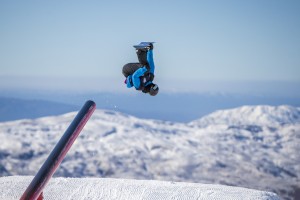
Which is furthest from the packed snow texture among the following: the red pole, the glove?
the glove

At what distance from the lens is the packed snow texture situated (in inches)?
495

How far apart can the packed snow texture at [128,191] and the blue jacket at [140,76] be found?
25.6ft

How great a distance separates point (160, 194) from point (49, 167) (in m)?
7.94

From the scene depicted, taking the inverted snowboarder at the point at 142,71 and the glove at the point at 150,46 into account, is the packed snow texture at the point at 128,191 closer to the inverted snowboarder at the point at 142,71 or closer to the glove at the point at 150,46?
the inverted snowboarder at the point at 142,71

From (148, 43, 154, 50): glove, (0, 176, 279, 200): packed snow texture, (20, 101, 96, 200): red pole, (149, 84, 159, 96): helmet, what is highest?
(148, 43, 154, 50): glove

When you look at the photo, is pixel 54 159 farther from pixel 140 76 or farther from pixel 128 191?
pixel 128 191

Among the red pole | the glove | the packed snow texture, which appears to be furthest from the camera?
the packed snow texture

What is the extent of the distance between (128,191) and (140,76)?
8.29 metres

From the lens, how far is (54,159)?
5469mm

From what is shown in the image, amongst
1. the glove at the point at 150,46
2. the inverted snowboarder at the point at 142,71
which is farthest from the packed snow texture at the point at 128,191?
the glove at the point at 150,46

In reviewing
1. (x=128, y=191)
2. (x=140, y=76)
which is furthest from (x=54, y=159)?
(x=128, y=191)

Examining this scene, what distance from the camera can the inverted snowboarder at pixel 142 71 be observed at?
529 centimetres

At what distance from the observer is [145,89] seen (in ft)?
17.8

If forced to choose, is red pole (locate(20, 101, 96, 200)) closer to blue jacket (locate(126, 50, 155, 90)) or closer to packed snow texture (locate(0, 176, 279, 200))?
blue jacket (locate(126, 50, 155, 90))
